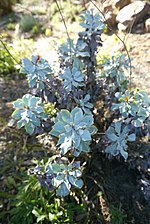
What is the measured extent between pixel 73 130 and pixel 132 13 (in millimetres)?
2722

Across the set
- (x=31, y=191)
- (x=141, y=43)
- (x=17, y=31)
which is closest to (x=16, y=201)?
(x=31, y=191)

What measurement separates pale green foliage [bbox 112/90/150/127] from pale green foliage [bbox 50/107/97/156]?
0.30m

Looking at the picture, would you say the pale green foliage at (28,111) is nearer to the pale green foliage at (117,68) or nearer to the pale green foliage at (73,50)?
the pale green foliage at (73,50)

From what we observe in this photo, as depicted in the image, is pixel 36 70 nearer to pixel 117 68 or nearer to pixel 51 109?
pixel 51 109

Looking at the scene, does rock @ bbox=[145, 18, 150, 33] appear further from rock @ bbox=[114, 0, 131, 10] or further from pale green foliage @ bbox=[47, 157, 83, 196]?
pale green foliage @ bbox=[47, 157, 83, 196]

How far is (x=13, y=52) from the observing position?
364cm

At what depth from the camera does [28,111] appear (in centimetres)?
178

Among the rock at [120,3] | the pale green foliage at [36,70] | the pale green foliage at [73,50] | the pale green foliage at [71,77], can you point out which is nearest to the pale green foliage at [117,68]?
the pale green foliage at [73,50]

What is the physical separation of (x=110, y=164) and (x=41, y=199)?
54 cm

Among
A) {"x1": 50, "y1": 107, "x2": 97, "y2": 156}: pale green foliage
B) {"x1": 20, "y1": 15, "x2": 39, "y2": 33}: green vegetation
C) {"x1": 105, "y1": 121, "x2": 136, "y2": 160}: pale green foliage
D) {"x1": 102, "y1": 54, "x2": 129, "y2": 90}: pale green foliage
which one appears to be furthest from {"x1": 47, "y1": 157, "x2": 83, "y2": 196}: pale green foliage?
{"x1": 20, "y1": 15, "x2": 39, "y2": 33}: green vegetation

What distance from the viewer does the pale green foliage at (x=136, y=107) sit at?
186 cm

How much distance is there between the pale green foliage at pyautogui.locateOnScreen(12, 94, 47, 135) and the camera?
1.77 m

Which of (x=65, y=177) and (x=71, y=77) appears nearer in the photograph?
(x=65, y=177)

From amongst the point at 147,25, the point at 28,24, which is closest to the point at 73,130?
the point at 147,25
